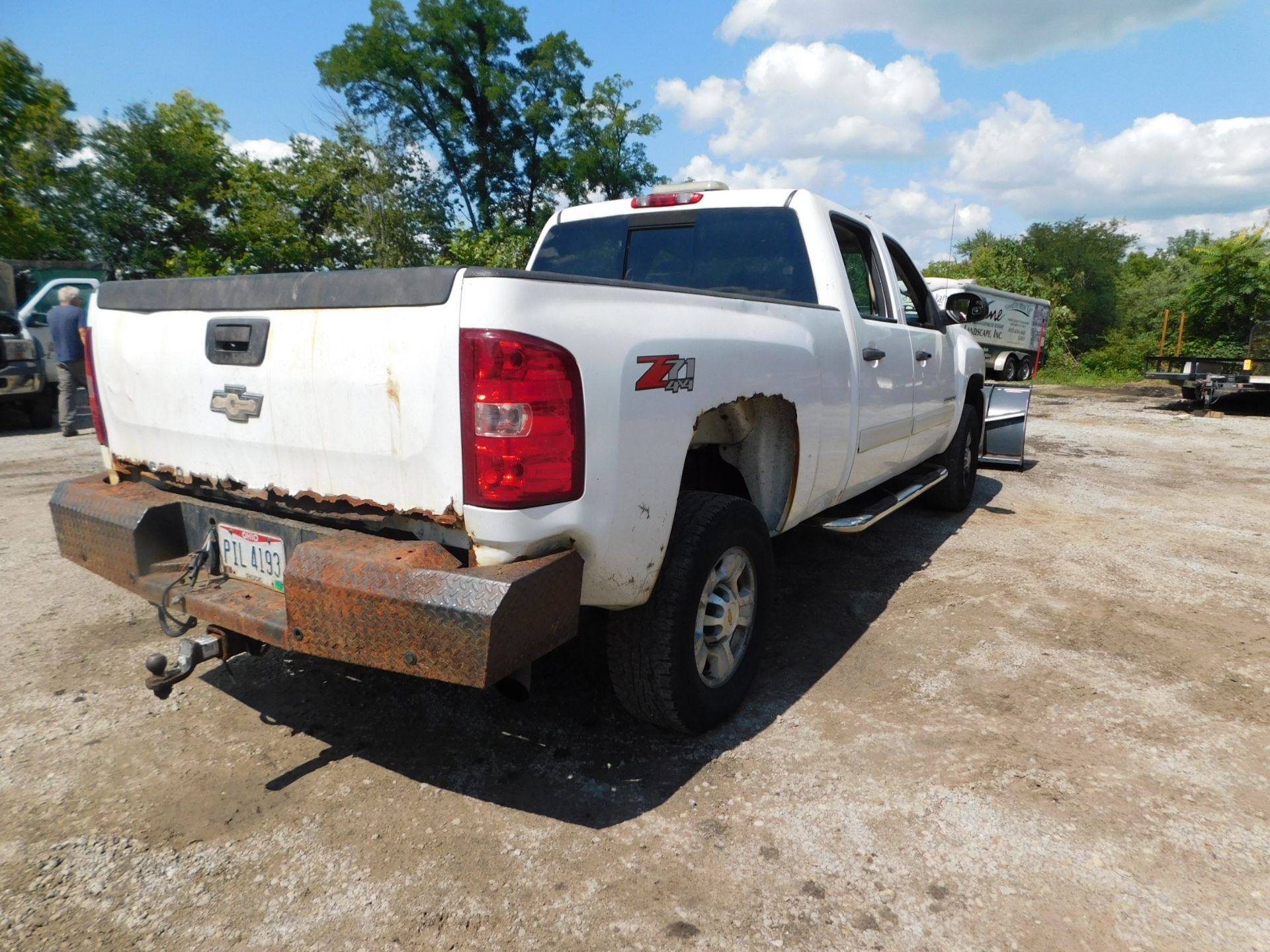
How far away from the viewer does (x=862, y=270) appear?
4.20 meters

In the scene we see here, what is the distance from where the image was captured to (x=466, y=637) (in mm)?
1902

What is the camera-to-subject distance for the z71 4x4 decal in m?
2.25

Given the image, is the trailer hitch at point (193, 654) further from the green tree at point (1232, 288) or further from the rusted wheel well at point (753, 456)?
the green tree at point (1232, 288)

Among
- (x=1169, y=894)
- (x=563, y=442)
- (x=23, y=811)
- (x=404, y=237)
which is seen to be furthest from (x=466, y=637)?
(x=404, y=237)

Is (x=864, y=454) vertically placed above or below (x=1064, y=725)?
above

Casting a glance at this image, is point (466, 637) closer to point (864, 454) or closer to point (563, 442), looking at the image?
point (563, 442)

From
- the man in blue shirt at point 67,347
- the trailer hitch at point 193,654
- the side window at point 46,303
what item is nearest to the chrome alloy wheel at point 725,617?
the trailer hitch at point 193,654

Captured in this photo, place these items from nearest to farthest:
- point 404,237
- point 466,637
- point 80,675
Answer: point 466,637 < point 80,675 < point 404,237

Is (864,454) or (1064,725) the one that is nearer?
(1064,725)

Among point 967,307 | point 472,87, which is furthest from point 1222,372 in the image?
point 472,87

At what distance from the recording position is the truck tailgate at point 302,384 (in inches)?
80.7

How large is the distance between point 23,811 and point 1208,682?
4342 millimetres

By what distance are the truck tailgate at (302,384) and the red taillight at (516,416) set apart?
0.14ft

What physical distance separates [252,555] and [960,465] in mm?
5077
